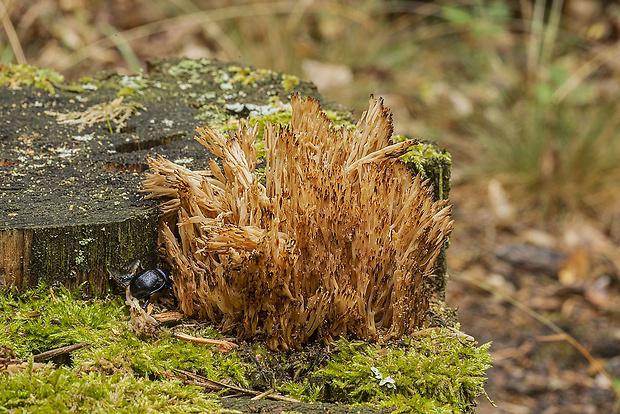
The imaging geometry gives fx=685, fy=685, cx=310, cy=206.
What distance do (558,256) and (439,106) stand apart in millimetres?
2160

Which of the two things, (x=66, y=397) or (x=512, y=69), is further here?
(x=512, y=69)

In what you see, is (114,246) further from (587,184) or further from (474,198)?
(587,184)

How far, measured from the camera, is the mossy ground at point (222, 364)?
1.89 m

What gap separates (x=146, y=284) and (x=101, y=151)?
0.78 metres

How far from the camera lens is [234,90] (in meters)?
3.47

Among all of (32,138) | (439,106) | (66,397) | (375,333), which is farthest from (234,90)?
(439,106)

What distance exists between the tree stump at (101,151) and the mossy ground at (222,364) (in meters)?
0.17

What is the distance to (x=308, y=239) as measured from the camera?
84.7 inches

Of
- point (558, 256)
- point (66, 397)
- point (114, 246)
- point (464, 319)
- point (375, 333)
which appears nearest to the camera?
point (66, 397)

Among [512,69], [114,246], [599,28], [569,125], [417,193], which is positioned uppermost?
[599,28]

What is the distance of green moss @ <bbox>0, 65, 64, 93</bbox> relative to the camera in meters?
3.40

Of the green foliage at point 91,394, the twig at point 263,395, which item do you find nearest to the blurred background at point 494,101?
the twig at point 263,395

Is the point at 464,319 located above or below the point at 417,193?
below

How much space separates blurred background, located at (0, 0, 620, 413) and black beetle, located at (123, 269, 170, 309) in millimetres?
2895
